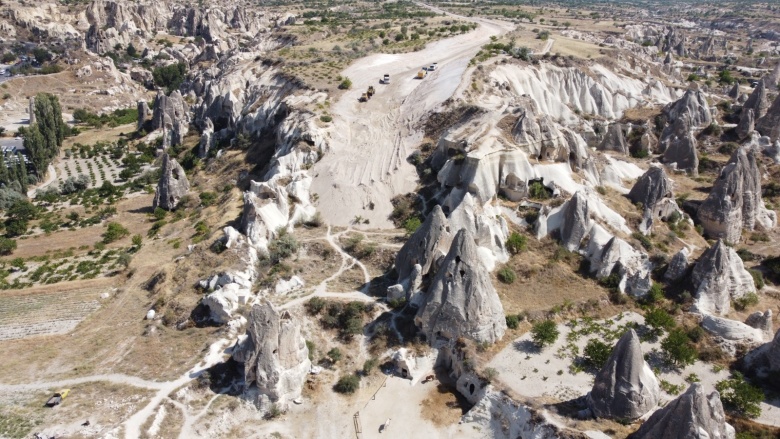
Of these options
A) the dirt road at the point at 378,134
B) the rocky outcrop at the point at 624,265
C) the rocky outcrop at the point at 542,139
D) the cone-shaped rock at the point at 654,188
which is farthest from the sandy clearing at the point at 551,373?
the rocky outcrop at the point at 542,139

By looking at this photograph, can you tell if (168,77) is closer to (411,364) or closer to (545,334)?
(411,364)

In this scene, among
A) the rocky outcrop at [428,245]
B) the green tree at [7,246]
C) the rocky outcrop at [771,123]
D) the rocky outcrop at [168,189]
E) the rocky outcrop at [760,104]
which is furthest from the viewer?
the rocky outcrop at [760,104]

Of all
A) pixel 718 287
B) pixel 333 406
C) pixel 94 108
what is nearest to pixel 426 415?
→ pixel 333 406

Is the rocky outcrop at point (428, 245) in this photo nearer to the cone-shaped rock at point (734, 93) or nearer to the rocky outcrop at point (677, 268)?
the rocky outcrop at point (677, 268)

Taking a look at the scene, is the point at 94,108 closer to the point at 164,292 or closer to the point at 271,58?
the point at 271,58

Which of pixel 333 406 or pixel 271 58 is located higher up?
pixel 271 58

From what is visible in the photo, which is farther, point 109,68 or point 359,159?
point 109,68

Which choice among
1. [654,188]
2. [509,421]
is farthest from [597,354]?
[654,188]

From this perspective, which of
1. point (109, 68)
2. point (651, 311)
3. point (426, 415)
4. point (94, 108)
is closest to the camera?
point (426, 415)
